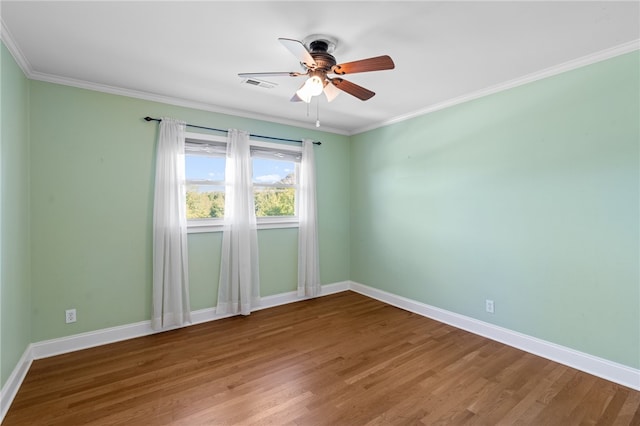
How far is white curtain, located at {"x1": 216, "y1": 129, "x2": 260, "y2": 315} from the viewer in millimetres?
3635

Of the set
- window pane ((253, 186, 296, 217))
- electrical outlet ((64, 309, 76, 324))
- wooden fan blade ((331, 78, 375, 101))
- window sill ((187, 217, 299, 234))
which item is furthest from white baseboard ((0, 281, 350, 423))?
wooden fan blade ((331, 78, 375, 101))

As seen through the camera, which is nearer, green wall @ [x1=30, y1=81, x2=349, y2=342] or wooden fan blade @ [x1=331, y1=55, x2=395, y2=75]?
wooden fan blade @ [x1=331, y1=55, x2=395, y2=75]

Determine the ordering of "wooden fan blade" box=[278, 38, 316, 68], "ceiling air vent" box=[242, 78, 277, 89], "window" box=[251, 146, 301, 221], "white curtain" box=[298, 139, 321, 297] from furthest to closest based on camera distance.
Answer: "white curtain" box=[298, 139, 321, 297]
"window" box=[251, 146, 301, 221]
"ceiling air vent" box=[242, 78, 277, 89]
"wooden fan blade" box=[278, 38, 316, 68]

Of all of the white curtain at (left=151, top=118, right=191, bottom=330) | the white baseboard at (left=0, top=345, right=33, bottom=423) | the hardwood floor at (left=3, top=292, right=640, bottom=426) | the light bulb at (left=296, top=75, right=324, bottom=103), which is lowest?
the hardwood floor at (left=3, top=292, right=640, bottom=426)

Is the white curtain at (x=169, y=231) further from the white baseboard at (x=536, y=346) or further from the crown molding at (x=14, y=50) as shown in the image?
the white baseboard at (x=536, y=346)

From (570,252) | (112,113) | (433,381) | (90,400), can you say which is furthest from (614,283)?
(112,113)

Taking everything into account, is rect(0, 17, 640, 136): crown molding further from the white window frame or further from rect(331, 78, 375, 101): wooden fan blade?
rect(331, 78, 375, 101): wooden fan blade

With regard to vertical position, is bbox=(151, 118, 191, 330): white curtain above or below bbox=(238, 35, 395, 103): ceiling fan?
below

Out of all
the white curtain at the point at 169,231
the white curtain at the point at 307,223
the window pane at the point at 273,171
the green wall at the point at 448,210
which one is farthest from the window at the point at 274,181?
the white curtain at the point at 169,231

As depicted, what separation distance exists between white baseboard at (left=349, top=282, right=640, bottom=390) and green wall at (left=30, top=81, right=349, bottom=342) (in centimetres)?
260

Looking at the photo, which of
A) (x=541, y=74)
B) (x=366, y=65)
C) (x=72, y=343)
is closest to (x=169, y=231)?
(x=72, y=343)

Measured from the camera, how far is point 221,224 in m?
3.67

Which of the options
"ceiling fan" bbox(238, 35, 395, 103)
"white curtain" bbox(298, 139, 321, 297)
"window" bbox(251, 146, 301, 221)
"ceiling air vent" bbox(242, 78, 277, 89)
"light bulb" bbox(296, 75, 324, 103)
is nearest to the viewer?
"ceiling fan" bbox(238, 35, 395, 103)

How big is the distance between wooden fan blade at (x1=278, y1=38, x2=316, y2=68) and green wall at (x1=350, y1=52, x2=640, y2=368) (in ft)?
6.76
